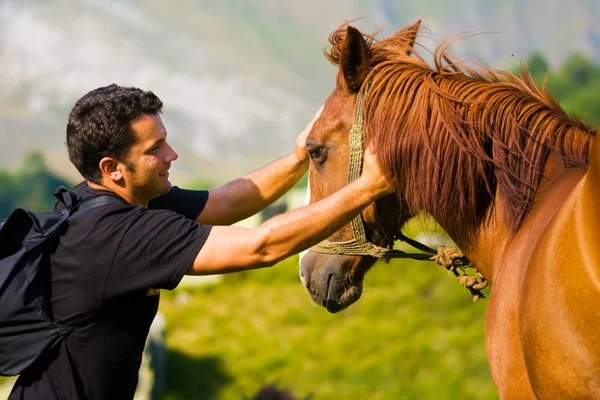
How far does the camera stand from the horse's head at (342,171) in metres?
3.08

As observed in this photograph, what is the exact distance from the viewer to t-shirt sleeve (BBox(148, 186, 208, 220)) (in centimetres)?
389

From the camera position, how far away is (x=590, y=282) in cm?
195

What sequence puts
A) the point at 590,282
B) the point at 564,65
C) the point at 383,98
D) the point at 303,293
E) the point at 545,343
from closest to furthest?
the point at 590,282, the point at 545,343, the point at 383,98, the point at 303,293, the point at 564,65

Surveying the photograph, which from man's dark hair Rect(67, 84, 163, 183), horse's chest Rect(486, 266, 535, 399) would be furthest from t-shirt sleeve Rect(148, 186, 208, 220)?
horse's chest Rect(486, 266, 535, 399)

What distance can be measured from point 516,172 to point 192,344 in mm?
5908

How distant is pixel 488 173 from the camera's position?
286cm

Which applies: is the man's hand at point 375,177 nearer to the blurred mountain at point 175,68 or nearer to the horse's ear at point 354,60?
the horse's ear at point 354,60

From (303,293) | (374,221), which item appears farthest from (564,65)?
(374,221)

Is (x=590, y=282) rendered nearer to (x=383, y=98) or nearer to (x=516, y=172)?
(x=516, y=172)

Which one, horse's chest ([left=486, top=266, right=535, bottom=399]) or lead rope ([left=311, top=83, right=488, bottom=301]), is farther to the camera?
lead rope ([left=311, top=83, right=488, bottom=301])

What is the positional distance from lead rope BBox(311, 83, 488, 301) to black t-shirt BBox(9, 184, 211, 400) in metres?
0.74

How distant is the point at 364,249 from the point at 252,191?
3.32 ft

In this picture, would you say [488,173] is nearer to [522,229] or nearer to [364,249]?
[522,229]

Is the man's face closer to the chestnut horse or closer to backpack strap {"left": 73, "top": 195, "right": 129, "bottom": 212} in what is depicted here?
backpack strap {"left": 73, "top": 195, "right": 129, "bottom": 212}
